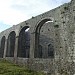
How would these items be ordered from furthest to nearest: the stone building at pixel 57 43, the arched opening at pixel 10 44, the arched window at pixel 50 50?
1. the arched window at pixel 50 50
2. the arched opening at pixel 10 44
3. the stone building at pixel 57 43

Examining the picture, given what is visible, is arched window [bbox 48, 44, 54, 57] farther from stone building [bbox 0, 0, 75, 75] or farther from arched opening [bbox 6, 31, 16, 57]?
stone building [bbox 0, 0, 75, 75]

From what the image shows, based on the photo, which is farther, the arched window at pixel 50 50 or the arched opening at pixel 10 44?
the arched window at pixel 50 50

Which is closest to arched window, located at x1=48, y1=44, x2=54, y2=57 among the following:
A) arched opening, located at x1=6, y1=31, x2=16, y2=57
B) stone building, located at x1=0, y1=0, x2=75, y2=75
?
arched opening, located at x1=6, y1=31, x2=16, y2=57

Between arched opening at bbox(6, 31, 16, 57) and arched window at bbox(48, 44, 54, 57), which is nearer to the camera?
arched opening at bbox(6, 31, 16, 57)

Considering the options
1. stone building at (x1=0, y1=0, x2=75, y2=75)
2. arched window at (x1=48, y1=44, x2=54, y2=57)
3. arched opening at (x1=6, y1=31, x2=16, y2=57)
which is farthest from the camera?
arched window at (x1=48, y1=44, x2=54, y2=57)

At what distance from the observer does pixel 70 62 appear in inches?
433

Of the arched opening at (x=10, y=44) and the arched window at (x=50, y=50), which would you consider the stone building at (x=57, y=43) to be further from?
the arched window at (x=50, y=50)

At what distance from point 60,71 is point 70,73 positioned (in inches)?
37.4

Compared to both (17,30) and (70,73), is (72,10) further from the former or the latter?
(17,30)

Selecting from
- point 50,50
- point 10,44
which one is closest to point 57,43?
point 10,44

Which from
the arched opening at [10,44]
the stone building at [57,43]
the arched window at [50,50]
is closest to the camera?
the stone building at [57,43]

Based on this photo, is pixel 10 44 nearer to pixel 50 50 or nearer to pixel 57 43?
pixel 50 50

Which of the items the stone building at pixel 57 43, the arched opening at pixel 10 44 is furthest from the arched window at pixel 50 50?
the stone building at pixel 57 43

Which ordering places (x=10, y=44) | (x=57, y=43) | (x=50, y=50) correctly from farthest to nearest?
1. (x=50, y=50)
2. (x=10, y=44)
3. (x=57, y=43)
